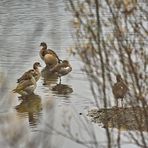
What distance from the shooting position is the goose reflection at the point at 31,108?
27.3ft

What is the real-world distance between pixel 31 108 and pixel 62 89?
126 centimetres

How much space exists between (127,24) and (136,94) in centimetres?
33

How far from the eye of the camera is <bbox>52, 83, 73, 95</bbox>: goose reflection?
9.99 m

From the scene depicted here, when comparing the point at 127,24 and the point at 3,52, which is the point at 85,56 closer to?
the point at 127,24

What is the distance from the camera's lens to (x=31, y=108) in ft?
29.9

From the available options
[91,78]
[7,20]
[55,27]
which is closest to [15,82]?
[55,27]

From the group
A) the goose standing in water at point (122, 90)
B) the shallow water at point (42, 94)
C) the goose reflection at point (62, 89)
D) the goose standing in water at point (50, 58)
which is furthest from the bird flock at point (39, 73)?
the goose standing in water at point (122, 90)

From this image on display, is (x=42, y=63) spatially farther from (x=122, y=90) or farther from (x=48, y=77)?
(x=122, y=90)

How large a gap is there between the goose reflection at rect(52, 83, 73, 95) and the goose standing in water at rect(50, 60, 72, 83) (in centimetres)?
61

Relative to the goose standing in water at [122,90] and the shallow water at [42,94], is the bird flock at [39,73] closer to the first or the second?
the shallow water at [42,94]

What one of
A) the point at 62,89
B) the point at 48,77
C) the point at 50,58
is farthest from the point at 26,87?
the point at 50,58

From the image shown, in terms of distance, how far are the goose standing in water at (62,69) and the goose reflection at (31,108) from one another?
1.39 metres

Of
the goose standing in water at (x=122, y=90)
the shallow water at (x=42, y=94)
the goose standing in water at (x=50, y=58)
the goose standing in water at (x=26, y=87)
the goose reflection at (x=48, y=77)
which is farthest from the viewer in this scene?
the goose standing in water at (x=50, y=58)

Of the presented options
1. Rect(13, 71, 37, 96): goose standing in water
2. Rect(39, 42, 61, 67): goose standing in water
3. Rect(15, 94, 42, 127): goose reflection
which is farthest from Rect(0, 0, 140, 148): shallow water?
Rect(39, 42, 61, 67): goose standing in water
